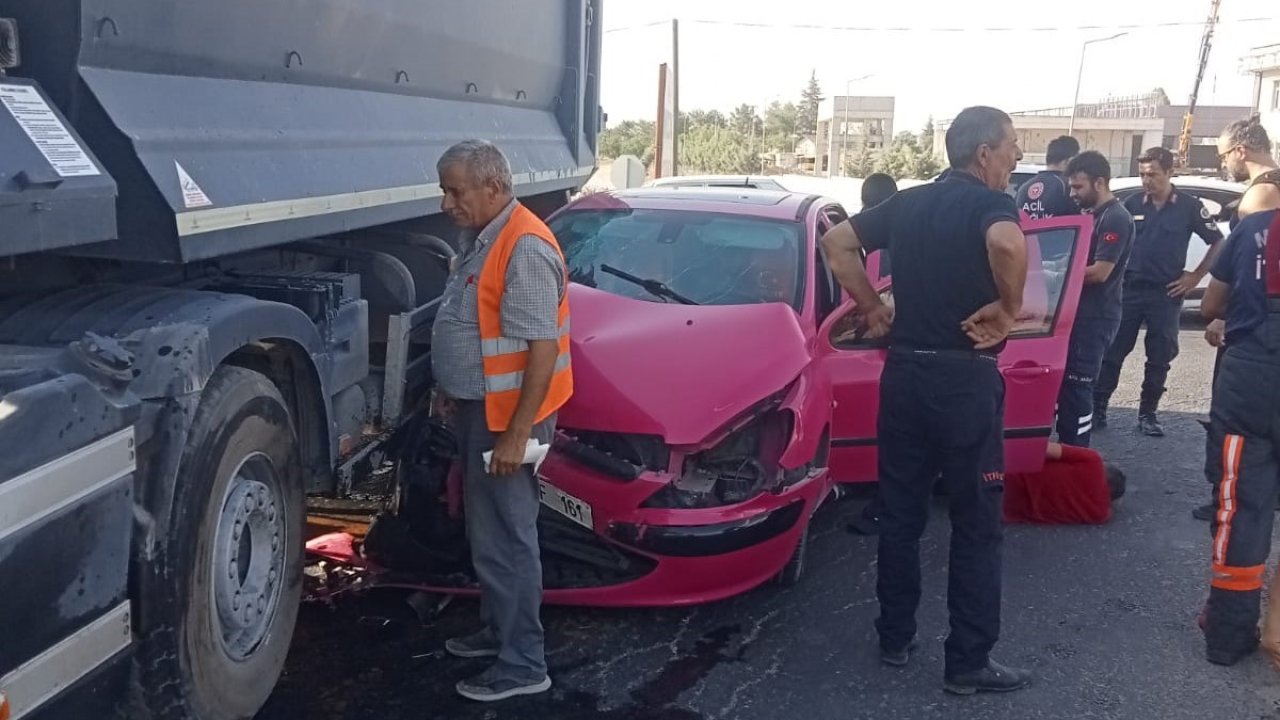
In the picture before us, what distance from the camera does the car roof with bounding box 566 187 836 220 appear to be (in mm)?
5395

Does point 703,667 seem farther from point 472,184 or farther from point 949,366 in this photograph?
point 472,184

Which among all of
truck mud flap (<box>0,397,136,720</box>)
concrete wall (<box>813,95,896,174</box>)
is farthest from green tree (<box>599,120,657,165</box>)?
truck mud flap (<box>0,397,136,720</box>)

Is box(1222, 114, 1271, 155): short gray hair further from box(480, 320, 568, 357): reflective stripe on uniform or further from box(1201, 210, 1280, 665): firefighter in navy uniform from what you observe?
box(480, 320, 568, 357): reflective stripe on uniform

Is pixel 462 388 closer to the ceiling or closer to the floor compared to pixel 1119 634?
closer to the ceiling

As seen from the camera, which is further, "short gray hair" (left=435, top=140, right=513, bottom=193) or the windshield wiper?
the windshield wiper

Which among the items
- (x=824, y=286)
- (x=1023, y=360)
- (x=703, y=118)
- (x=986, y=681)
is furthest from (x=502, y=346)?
(x=703, y=118)

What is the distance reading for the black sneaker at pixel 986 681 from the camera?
3809 millimetres

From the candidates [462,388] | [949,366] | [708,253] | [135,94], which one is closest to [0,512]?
[135,94]

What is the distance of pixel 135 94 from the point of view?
2.83 metres

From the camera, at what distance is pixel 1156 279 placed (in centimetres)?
730

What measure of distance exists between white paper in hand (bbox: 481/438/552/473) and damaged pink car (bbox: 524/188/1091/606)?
0.49 m

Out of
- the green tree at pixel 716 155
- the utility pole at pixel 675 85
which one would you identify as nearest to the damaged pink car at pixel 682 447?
the utility pole at pixel 675 85

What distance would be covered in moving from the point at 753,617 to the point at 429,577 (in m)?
1.24

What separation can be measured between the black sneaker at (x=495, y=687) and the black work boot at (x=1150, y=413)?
5.28 meters
